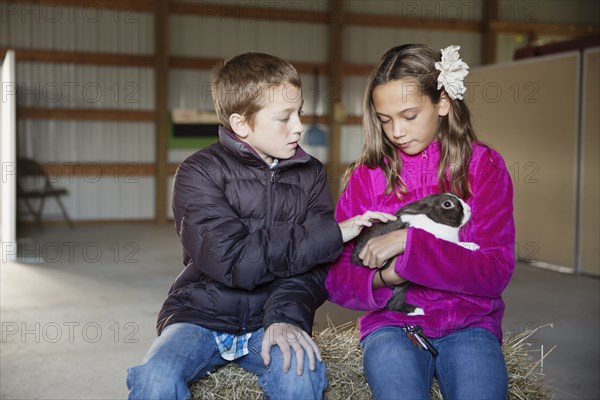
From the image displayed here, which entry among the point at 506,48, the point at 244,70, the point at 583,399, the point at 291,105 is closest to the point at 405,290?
the point at 291,105

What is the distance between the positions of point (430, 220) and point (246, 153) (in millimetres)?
475

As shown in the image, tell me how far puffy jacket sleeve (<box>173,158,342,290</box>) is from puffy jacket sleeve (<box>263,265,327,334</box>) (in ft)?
0.17

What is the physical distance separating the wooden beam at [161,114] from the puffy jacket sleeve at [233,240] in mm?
8011

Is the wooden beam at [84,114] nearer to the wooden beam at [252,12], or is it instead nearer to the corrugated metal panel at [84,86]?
the corrugated metal panel at [84,86]

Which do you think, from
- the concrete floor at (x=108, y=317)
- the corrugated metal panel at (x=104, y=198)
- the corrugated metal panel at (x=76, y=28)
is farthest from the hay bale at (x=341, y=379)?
the corrugated metal panel at (x=76, y=28)

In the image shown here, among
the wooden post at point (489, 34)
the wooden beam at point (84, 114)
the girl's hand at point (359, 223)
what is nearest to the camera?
the girl's hand at point (359, 223)

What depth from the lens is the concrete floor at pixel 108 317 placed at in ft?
9.89

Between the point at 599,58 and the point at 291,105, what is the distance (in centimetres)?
474

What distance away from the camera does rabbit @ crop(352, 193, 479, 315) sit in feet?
5.40

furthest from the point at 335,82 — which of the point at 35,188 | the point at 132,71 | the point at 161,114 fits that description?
the point at 35,188

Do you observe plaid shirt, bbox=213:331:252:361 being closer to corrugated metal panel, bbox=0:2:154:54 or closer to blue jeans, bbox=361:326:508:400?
blue jeans, bbox=361:326:508:400

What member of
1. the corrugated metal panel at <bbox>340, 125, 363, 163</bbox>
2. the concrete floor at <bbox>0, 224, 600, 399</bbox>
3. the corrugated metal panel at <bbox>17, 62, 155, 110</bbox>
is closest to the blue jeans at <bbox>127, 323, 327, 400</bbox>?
the concrete floor at <bbox>0, 224, 600, 399</bbox>

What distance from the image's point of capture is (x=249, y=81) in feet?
5.40

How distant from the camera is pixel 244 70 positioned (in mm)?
1661
